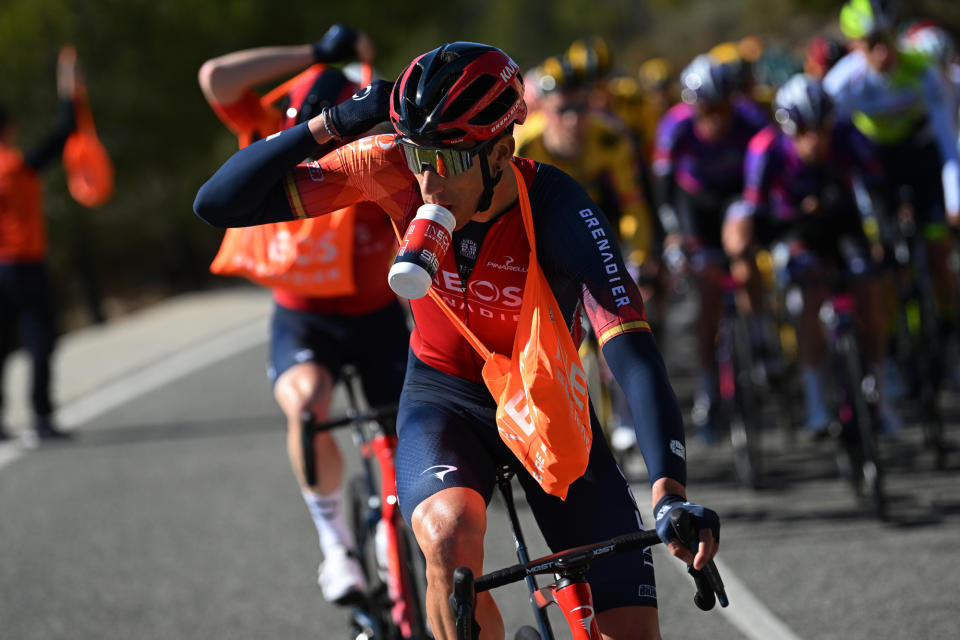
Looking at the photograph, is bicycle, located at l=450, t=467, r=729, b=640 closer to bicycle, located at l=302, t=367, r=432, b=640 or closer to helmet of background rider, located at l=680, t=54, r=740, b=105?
bicycle, located at l=302, t=367, r=432, b=640

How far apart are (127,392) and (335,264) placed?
766 centimetres

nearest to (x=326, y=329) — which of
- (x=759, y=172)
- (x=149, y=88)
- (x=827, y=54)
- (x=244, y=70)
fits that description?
(x=244, y=70)

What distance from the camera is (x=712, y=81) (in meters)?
8.00

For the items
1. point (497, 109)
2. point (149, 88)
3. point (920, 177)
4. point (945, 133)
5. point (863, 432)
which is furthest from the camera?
point (149, 88)

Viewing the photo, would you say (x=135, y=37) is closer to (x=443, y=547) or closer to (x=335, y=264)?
(x=335, y=264)

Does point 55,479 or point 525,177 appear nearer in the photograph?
point 525,177

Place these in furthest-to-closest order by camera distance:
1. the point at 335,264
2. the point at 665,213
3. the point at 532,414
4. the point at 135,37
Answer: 1. the point at 135,37
2. the point at 665,213
3. the point at 335,264
4. the point at 532,414

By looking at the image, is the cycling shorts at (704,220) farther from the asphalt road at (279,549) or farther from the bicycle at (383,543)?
the bicycle at (383,543)

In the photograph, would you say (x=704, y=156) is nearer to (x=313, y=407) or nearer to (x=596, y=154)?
(x=596, y=154)

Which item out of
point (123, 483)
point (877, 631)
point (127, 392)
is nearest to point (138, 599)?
point (123, 483)

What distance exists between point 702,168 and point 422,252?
5942 mm

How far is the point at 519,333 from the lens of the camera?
10.4 feet

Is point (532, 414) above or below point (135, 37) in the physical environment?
below

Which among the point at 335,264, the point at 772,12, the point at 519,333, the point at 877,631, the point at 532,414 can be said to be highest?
the point at 772,12
